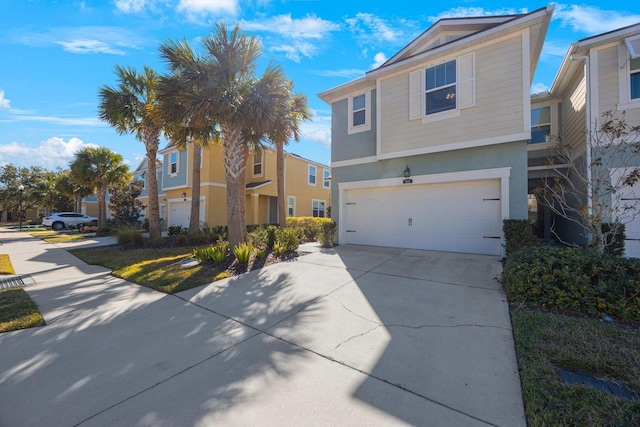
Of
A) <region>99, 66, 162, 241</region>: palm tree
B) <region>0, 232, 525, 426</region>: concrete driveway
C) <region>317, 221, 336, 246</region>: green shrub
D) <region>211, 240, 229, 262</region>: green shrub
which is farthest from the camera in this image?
<region>99, 66, 162, 241</region>: palm tree

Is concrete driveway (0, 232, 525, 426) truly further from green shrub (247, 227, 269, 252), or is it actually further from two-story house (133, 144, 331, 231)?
two-story house (133, 144, 331, 231)

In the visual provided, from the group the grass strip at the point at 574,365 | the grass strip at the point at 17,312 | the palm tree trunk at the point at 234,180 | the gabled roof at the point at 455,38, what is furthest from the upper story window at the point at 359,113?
the grass strip at the point at 17,312

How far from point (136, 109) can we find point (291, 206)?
10.5 meters

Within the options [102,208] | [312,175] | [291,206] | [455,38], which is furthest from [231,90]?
[102,208]

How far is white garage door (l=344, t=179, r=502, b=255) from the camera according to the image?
7.53 meters

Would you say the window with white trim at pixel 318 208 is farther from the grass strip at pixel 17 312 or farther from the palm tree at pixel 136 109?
the grass strip at pixel 17 312

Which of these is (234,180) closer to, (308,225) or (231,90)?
(231,90)

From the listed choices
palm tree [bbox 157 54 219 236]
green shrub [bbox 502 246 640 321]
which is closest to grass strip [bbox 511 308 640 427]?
green shrub [bbox 502 246 640 321]

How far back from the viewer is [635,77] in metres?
6.75

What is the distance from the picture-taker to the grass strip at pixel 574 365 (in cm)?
192

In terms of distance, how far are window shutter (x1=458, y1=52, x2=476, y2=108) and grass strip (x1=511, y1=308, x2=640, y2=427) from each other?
621 centimetres

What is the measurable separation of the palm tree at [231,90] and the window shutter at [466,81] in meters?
5.43

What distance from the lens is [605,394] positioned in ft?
6.93

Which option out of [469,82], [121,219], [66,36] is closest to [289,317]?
[469,82]
